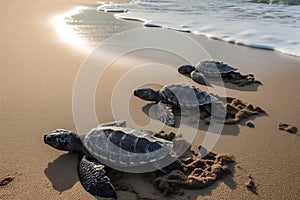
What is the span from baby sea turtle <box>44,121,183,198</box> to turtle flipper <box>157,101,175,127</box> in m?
0.88

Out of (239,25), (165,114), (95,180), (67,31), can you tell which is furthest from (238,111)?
(239,25)

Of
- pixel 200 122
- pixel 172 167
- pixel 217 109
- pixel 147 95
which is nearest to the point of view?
pixel 172 167

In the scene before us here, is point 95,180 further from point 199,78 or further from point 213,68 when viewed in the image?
point 213,68

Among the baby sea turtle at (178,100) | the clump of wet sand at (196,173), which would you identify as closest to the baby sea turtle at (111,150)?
the clump of wet sand at (196,173)

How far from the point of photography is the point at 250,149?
3.36m

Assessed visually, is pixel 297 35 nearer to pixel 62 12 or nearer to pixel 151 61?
pixel 151 61

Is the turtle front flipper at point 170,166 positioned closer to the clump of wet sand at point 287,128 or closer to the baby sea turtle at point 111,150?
the baby sea turtle at point 111,150

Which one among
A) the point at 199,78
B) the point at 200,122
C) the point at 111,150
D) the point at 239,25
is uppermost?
the point at 239,25

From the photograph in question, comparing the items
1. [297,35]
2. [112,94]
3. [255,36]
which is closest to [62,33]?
[112,94]

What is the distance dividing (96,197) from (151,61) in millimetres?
4061

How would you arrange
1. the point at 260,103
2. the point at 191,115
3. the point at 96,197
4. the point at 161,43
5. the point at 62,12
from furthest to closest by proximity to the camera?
the point at 62,12 < the point at 161,43 < the point at 260,103 < the point at 191,115 < the point at 96,197

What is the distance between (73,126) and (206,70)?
3055 mm

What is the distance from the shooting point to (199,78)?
5590 mm

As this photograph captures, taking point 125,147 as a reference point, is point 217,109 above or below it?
below
